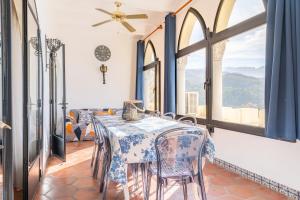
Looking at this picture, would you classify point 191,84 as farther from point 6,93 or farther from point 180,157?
point 6,93

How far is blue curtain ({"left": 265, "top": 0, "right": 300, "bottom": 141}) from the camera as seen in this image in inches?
86.4

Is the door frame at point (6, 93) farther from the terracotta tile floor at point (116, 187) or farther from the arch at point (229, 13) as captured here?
the arch at point (229, 13)

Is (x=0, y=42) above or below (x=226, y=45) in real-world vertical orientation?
below

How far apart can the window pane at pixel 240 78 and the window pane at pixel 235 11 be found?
0.28m

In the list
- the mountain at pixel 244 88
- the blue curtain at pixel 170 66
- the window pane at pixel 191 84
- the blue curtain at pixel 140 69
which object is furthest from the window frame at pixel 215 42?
the blue curtain at pixel 140 69

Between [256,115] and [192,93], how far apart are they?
1779mm

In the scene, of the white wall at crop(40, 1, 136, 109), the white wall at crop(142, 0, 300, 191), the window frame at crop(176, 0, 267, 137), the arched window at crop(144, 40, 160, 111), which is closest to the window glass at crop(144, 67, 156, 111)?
the arched window at crop(144, 40, 160, 111)

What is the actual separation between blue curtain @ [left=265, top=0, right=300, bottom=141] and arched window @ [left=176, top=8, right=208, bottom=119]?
181 centimetres

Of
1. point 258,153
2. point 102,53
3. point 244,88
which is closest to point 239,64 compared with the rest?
point 244,88

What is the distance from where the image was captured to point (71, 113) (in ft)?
19.0

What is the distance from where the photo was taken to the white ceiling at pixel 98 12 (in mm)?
4625

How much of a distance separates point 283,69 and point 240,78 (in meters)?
1.17

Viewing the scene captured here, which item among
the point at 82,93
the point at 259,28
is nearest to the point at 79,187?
the point at 259,28

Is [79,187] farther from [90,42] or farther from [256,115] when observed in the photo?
[90,42]
